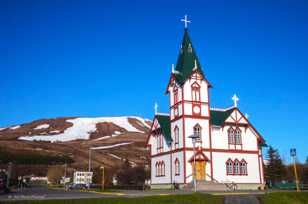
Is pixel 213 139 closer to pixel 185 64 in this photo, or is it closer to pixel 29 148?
pixel 185 64

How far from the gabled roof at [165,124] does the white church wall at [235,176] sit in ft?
22.6

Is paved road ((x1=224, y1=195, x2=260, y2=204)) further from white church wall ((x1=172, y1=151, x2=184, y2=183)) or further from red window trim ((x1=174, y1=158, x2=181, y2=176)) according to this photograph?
red window trim ((x1=174, y1=158, x2=181, y2=176))

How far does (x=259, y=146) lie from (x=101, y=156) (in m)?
110

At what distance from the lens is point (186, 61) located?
163 feet

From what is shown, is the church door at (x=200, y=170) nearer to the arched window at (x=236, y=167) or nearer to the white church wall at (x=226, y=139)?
the white church wall at (x=226, y=139)

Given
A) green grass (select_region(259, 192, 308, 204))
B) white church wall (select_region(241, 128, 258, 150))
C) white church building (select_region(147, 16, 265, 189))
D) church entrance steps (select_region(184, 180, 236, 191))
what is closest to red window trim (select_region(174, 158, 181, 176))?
white church building (select_region(147, 16, 265, 189))

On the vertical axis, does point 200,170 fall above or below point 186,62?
below

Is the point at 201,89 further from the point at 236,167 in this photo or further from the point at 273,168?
the point at 273,168

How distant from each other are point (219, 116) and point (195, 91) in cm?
517

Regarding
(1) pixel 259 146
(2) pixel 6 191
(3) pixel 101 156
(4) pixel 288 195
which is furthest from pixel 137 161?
(4) pixel 288 195

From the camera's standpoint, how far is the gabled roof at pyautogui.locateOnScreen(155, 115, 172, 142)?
49.1 meters

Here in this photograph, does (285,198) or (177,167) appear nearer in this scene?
(285,198)

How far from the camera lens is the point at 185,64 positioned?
163ft

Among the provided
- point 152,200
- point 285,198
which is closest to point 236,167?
point 285,198
